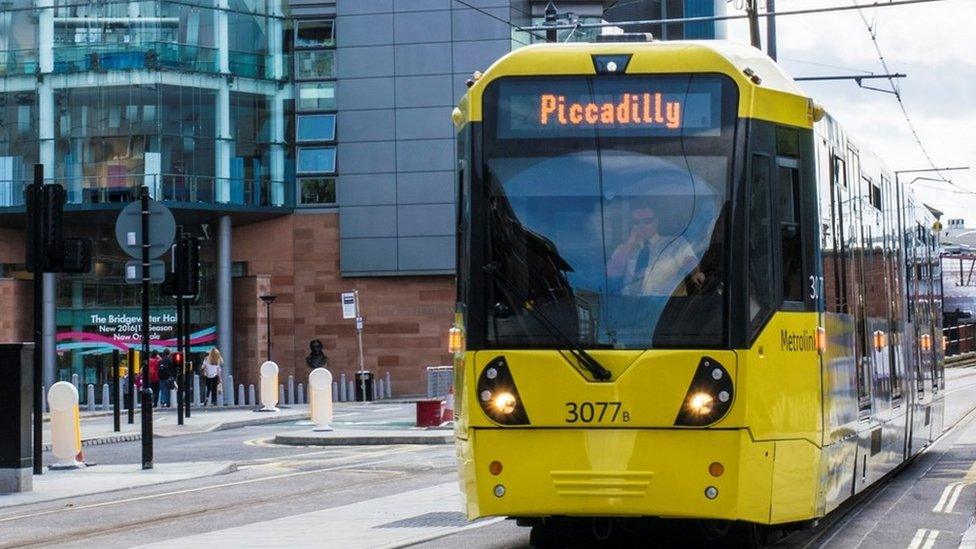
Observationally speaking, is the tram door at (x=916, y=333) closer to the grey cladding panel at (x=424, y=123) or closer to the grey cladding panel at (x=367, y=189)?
the grey cladding panel at (x=424, y=123)

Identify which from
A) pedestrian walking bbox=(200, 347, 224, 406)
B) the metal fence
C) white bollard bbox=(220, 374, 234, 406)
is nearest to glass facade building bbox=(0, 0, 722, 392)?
white bollard bbox=(220, 374, 234, 406)

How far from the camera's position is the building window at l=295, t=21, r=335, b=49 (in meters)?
60.7

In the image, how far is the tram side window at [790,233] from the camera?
11258mm

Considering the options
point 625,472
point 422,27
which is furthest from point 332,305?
point 625,472

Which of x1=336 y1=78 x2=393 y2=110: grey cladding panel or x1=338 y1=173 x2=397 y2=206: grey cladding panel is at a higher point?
x1=336 y1=78 x2=393 y2=110: grey cladding panel

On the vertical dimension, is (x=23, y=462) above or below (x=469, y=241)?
below

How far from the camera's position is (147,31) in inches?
2206

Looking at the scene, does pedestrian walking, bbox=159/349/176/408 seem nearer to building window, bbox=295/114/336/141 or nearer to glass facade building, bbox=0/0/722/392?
glass facade building, bbox=0/0/722/392

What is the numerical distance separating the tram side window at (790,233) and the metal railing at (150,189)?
1788 inches

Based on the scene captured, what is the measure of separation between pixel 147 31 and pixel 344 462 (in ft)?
112

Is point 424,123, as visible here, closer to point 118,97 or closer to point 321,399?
point 118,97

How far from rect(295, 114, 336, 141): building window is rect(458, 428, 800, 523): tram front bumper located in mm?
50433

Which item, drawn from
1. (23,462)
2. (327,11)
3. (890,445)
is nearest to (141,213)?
(23,462)

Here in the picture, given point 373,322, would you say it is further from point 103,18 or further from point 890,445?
point 890,445
